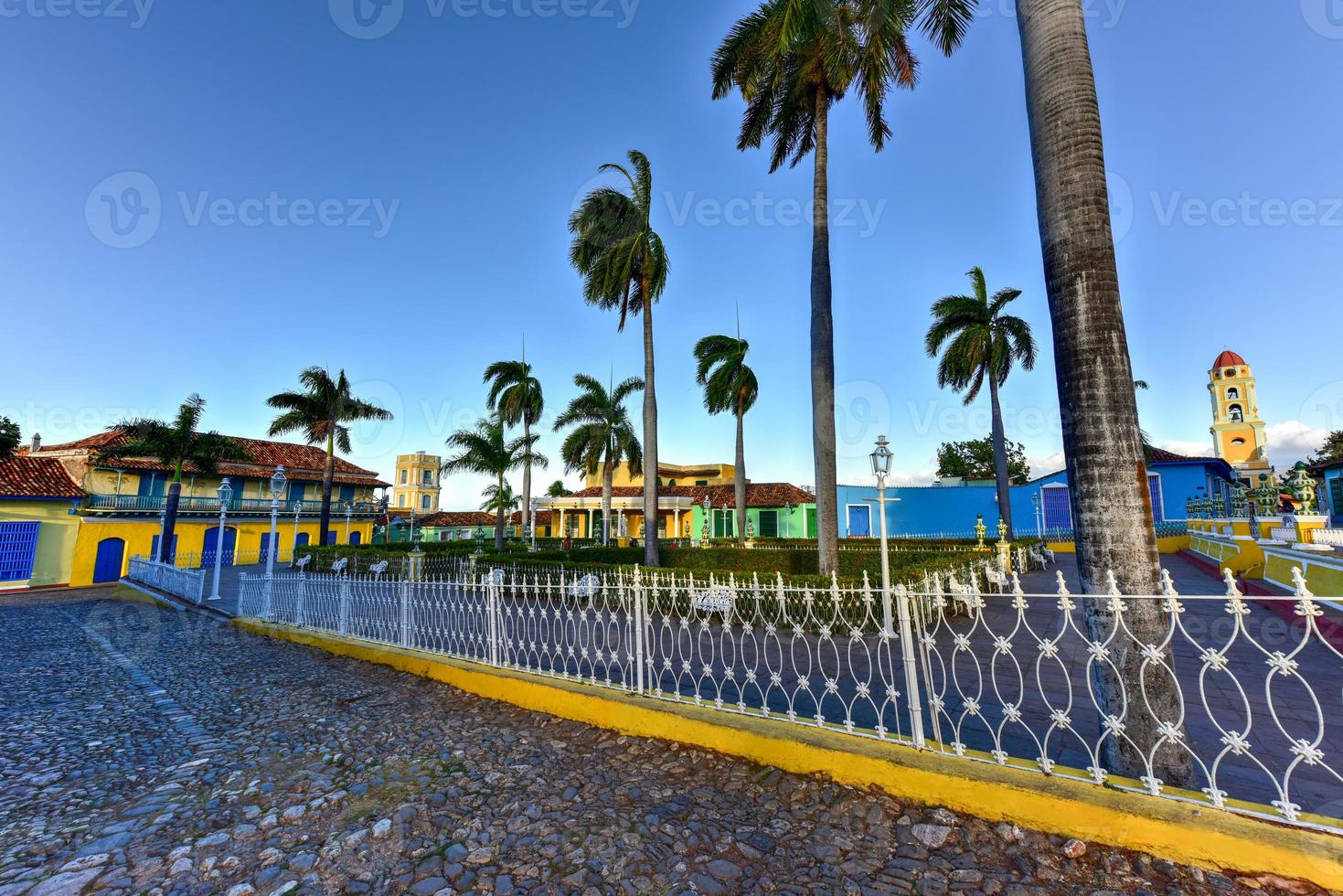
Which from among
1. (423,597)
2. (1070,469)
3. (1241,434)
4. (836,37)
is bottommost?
(423,597)

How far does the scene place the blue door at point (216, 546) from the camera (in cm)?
2734

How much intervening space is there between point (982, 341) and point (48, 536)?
36.2 m

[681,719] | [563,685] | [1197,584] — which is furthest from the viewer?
[1197,584]

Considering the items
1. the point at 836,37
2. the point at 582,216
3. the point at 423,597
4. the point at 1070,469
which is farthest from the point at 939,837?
the point at 582,216

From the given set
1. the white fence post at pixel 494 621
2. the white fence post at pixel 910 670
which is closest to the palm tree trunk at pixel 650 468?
the white fence post at pixel 494 621

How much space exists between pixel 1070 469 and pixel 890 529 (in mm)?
30773

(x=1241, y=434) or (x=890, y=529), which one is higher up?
(x=1241, y=434)

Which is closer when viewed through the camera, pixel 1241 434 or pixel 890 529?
pixel 890 529

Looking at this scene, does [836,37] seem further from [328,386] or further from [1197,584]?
[328,386]

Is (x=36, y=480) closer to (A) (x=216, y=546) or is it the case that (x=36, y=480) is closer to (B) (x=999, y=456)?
(A) (x=216, y=546)

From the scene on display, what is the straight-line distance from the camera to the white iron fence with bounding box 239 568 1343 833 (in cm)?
285

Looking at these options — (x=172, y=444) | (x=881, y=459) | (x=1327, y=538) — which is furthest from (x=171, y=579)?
(x=1327, y=538)

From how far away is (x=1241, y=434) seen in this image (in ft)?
130

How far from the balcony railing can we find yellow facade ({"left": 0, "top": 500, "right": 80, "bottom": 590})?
3.47ft
